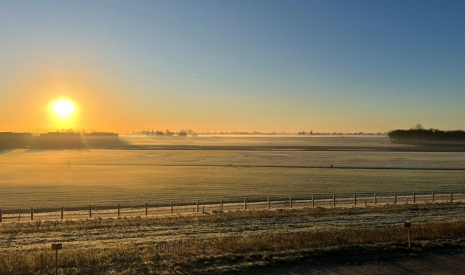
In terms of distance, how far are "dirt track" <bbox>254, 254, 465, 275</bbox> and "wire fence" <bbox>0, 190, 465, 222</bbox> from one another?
62.7ft

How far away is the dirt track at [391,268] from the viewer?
39.6 ft

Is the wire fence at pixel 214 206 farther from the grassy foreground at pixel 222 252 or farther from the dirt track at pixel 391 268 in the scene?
the dirt track at pixel 391 268

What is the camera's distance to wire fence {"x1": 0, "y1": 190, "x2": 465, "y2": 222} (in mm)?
30219

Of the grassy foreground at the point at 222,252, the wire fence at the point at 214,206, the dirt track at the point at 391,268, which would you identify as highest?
the dirt track at the point at 391,268

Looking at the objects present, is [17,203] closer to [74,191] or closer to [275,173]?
[74,191]

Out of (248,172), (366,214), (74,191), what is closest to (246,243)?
(366,214)

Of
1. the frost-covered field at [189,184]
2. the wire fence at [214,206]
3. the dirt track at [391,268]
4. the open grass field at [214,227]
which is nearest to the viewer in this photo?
the dirt track at [391,268]

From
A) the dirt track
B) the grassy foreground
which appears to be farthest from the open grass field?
the dirt track

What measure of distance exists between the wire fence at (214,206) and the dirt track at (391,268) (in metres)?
19.1

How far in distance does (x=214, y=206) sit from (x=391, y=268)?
23.2 meters

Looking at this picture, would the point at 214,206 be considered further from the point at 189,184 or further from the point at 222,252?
the point at 222,252

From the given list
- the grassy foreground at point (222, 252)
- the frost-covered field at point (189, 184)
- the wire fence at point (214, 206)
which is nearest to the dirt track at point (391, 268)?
the grassy foreground at point (222, 252)

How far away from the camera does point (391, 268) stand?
1245cm

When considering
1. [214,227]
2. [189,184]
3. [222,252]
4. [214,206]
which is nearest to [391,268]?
[222,252]
